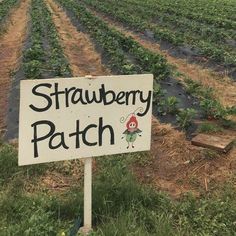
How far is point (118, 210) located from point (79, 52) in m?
10.5

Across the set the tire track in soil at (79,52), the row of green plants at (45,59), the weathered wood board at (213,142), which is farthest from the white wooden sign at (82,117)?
the tire track in soil at (79,52)

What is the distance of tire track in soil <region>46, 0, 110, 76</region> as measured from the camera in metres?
11.8

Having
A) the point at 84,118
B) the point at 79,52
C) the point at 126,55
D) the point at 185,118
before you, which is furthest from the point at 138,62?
the point at 84,118

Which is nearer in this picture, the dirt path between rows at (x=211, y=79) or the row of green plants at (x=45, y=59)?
the dirt path between rows at (x=211, y=79)

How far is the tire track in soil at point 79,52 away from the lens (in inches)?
464

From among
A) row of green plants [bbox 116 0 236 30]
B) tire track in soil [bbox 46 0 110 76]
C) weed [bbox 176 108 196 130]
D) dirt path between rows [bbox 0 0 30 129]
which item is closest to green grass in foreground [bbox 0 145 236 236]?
weed [bbox 176 108 196 130]

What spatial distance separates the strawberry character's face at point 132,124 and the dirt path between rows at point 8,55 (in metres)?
3.80

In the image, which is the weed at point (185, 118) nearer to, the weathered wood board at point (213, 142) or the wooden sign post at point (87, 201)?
the weathered wood board at point (213, 142)

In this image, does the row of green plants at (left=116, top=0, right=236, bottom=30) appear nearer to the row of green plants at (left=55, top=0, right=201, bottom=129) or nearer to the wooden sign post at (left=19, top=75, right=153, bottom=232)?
the row of green plants at (left=55, top=0, right=201, bottom=129)

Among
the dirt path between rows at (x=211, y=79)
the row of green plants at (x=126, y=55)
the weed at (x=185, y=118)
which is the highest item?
the row of green plants at (x=126, y=55)

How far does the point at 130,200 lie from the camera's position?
4648mm

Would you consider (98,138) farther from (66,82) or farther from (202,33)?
(202,33)

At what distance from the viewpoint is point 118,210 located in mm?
4527

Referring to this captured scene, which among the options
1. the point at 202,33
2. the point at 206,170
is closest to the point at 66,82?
the point at 206,170
